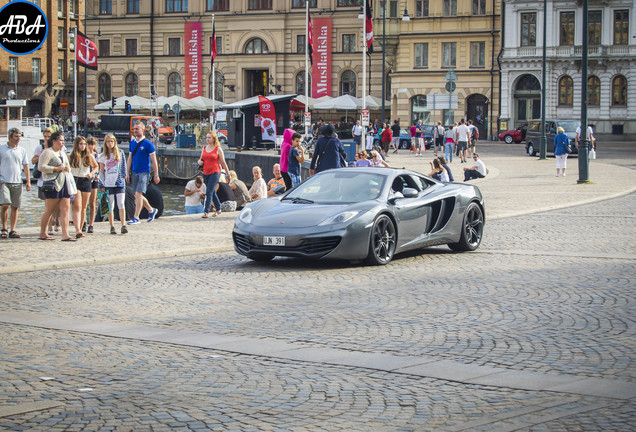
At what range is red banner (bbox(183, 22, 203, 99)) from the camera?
83.6 metres

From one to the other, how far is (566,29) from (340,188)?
62207mm

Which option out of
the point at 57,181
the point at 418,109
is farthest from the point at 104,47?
the point at 57,181

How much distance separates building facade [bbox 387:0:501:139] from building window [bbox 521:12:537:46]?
6.67ft

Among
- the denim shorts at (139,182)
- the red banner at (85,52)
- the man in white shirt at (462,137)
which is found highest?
the red banner at (85,52)

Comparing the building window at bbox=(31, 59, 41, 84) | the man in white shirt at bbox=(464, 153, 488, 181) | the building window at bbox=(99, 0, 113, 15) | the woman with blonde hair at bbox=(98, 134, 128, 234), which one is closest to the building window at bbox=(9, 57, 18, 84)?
the building window at bbox=(31, 59, 41, 84)

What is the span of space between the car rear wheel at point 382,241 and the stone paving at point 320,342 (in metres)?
0.33

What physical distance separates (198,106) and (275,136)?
72.8 ft

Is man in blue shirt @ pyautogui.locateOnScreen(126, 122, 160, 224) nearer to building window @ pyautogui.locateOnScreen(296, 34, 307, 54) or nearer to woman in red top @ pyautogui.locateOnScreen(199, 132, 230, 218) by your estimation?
woman in red top @ pyautogui.locateOnScreen(199, 132, 230, 218)

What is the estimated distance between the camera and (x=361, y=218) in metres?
12.4

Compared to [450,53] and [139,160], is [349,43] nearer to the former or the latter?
[450,53]

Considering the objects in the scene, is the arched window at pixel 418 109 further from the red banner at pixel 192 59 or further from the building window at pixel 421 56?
the red banner at pixel 192 59

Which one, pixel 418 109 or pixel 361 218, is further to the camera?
pixel 418 109

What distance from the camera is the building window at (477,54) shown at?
243 feet

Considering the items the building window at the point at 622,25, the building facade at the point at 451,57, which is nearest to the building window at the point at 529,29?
the building facade at the point at 451,57
